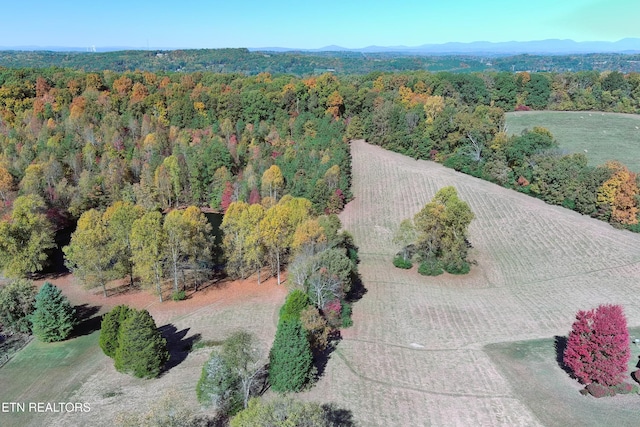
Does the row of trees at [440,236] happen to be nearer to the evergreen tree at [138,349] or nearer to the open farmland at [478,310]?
the open farmland at [478,310]

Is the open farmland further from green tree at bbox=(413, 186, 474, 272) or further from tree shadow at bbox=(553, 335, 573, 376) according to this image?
green tree at bbox=(413, 186, 474, 272)

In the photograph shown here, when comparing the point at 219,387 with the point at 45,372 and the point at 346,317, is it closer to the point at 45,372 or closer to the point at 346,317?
the point at 346,317

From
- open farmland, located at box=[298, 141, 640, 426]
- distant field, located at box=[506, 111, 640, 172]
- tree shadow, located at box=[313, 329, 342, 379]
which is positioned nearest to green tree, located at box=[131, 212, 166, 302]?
tree shadow, located at box=[313, 329, 342, 379]

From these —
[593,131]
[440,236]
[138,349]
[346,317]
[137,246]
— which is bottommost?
[346,317]

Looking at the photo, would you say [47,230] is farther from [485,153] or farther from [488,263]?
[485,153]

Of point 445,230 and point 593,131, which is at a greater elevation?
point 593,131

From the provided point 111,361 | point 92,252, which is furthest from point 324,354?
point 92,252

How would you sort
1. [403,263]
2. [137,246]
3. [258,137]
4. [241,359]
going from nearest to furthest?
[241,359] < [137,246] < [403,263] < [258,137]
